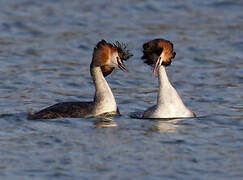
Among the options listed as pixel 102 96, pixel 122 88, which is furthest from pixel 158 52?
pixel 122 88

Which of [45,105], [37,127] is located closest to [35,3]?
[45,105]

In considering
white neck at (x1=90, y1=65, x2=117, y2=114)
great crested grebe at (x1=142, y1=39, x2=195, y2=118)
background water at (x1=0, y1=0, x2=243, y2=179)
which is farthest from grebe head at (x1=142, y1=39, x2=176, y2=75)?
white neck at (x1=90, y1=65, x2=117, y2=114)

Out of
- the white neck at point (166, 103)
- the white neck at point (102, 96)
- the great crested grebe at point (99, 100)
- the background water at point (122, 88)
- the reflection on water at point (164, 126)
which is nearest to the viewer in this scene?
the background water at point (122, 88)

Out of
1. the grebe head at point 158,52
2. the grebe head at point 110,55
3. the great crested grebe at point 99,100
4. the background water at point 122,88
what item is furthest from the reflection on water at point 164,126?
the grebe head at point 110,55

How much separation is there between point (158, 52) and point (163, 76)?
36 centimetres

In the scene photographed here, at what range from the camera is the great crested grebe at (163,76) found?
12.4m

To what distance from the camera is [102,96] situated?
13.1 metres

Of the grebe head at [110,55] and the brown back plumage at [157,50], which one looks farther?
the grebe head at [110,55]

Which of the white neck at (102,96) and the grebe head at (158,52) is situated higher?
the grebe head at (158,52)

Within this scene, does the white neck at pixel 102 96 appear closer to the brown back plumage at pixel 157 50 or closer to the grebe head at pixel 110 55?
the grebe head at pixel 110 55

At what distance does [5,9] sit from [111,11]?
296 centimetres

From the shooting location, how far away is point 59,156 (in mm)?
10750

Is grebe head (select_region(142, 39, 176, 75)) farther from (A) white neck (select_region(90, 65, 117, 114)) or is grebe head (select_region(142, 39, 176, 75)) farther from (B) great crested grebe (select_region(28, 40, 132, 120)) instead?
(A) white neck (select_region(90, 65, 117, 114))

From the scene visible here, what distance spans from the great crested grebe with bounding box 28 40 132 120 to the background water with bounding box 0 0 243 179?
16 centimetres
